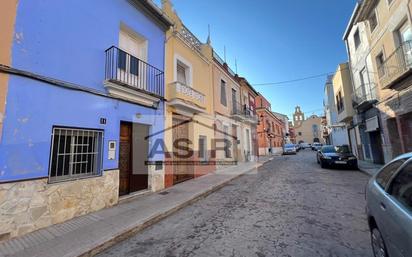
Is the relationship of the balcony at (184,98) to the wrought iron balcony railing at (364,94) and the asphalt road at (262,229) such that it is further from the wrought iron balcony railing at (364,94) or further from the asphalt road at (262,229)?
the wrought iron balcony railing at (364,94)

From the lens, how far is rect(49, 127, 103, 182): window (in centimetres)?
462

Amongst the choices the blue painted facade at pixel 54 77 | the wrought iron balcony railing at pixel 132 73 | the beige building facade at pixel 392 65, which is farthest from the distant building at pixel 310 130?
the blue painted facade at pixel 54 77

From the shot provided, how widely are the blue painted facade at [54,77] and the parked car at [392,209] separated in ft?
18.5

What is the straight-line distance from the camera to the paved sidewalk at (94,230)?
128 inches

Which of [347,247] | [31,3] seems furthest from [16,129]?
[347,247]

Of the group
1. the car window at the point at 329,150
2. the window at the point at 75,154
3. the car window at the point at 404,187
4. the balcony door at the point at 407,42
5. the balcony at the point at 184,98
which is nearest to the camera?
the car window at the point at 404,187

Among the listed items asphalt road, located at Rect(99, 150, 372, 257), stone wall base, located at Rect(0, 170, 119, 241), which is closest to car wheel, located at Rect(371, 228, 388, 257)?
asphalt road, located at Rect(99, 150, 372, 257)

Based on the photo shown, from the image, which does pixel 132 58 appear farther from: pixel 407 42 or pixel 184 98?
pixel 407 42

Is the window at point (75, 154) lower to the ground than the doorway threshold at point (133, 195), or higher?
higher

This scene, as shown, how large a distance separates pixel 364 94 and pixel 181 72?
11.2 metres

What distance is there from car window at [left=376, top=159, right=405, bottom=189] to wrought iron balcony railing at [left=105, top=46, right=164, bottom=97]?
235 inches

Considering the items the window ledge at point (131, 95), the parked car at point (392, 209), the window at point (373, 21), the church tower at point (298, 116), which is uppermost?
the church tower at point (298, 116)

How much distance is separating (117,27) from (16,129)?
13.1 feet

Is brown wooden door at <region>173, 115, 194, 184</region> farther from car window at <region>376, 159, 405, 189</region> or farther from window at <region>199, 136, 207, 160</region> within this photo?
car window at <region>376, 159, 405, 189</region>
